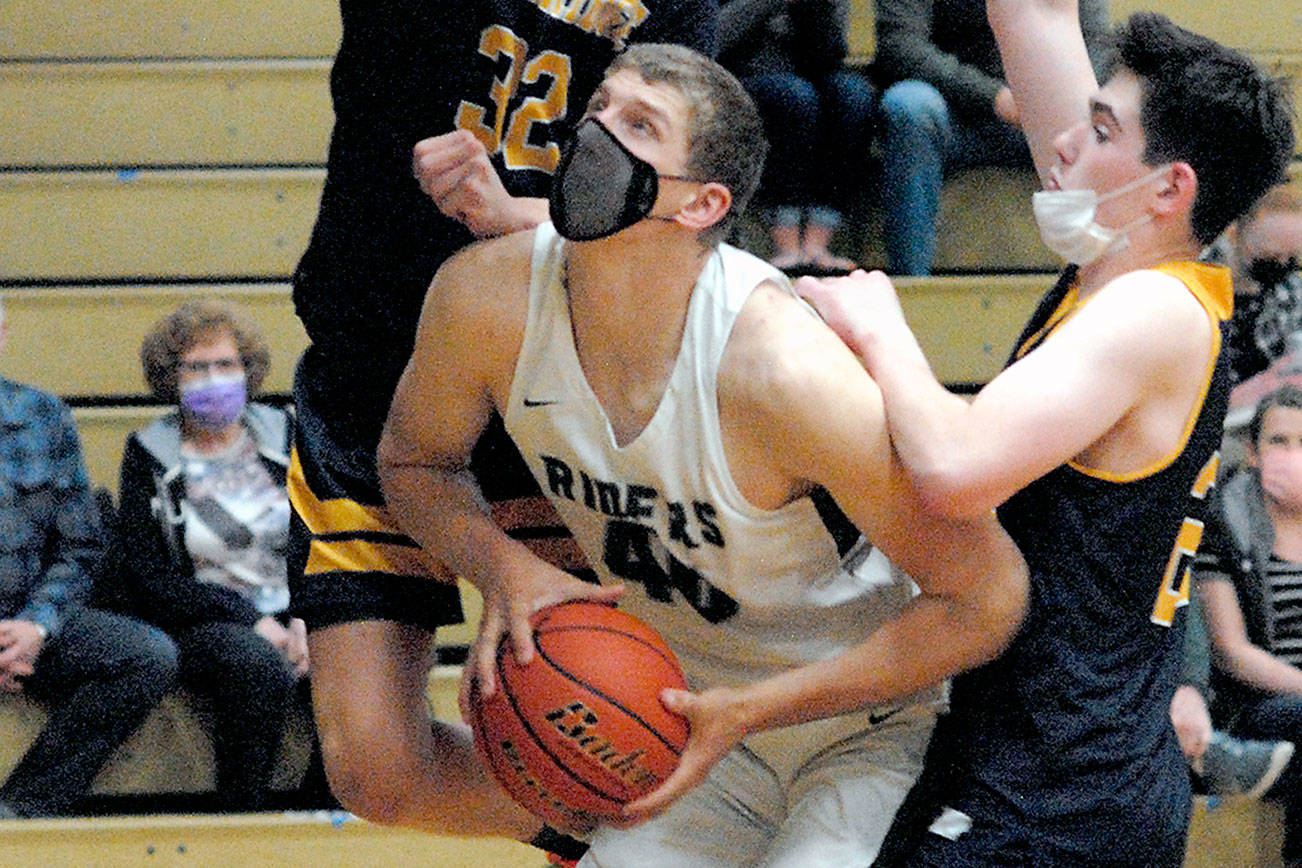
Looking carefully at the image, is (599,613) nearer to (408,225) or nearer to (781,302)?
(781,302)

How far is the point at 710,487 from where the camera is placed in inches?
95.4

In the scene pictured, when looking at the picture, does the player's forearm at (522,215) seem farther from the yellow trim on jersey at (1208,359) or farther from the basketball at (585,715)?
the yellow trim on jersey at (1208,359)

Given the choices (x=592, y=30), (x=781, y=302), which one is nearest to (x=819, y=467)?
(x=781, y=302)

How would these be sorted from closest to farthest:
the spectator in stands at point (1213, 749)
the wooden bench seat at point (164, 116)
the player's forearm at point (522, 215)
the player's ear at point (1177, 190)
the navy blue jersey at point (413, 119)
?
the player's ear at point (1177, 190)
the player's forearm at point (522, 215)
the navy blue jersey at point (413, 119)
the spectator in stands at point (1213, 749)
the wooden bench seat at point (164, 116)

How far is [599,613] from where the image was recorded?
2.44m

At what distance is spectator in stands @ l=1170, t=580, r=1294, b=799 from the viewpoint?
13.2 ft

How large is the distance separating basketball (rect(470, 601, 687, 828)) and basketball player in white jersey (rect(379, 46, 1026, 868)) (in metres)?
0.03

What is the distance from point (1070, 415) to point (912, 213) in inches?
119

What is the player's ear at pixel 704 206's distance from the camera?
96.7 inches

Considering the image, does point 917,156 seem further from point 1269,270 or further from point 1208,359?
point 1208,359

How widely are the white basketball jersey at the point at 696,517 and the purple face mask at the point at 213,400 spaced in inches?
78.7

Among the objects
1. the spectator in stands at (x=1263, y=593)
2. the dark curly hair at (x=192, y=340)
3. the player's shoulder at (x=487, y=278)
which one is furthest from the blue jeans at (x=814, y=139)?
the player's shoulder at (x=487, y=278)

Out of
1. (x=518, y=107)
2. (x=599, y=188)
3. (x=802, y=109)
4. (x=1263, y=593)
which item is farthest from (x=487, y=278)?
(x=802, y=109)

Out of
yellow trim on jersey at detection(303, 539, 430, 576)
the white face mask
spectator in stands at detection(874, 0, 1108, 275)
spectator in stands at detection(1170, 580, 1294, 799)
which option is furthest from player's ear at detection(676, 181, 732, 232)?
spectator in stands at detection(874, 0, 1108, 275)
